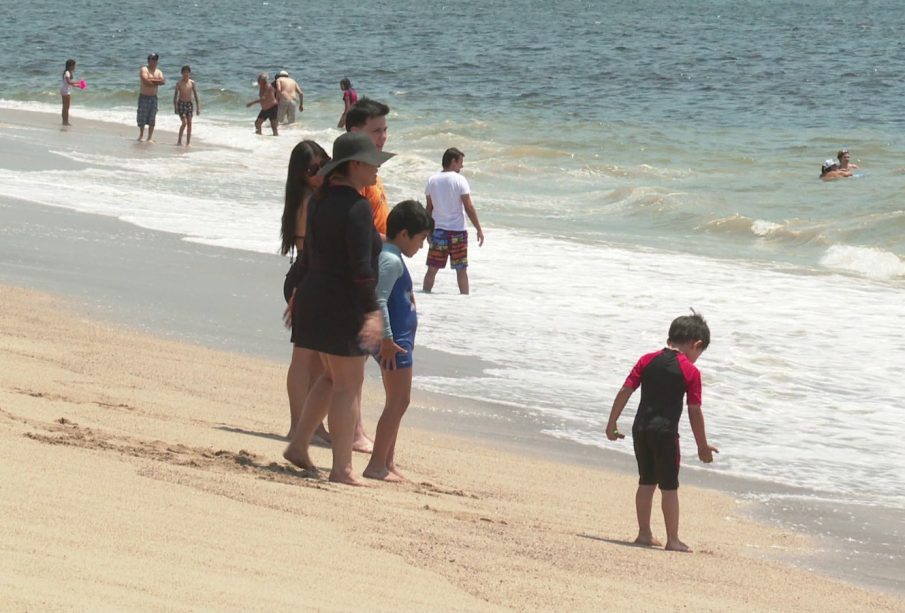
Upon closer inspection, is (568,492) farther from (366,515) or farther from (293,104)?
(293,104)

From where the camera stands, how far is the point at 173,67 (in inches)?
1773

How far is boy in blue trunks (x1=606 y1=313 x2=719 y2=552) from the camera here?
5.77 m

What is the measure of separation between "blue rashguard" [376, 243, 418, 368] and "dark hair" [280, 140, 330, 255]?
682 mm

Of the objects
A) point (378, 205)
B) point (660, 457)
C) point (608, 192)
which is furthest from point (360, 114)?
point (608, 192)

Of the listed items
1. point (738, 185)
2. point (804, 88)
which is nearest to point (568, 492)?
point (738, 185)

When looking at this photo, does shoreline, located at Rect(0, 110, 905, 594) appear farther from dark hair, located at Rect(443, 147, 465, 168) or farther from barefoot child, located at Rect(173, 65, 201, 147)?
barefoot child, located at Rect(173, 65, 201, 147)

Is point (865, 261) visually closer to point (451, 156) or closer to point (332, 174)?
point (451, 156)

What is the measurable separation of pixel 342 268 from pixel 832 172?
18208 mm

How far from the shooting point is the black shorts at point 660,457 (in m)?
5.77

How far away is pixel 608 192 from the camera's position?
69.1 ft

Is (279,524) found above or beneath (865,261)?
beneath

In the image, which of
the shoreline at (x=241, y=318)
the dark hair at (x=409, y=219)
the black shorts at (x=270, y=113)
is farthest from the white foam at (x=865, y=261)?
the black shorts at (x=270, y=113)

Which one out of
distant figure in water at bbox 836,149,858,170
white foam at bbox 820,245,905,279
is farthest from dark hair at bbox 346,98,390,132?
distant figure in water at bbox 836,149,858,170

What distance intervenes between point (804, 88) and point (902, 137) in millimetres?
11028
